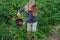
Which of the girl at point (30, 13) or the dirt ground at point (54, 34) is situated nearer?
the girl at point (30, 13)

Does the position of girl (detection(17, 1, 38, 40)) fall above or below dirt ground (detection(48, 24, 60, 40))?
above

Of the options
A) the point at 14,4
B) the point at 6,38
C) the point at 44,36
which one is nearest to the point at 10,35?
the point at 6,38

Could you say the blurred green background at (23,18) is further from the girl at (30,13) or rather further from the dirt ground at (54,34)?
the girl at (30,13)

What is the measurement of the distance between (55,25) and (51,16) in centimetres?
35

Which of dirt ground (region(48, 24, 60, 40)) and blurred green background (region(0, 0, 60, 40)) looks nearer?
blurred green background (region(0, 0, 60, 40))

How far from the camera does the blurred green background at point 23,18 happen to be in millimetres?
7445

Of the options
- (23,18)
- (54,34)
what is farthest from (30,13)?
(54,34)

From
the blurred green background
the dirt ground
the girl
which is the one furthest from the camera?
the dirt ground

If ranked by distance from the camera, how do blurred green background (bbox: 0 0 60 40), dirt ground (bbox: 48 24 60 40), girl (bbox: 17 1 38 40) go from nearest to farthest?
girl (bbox: 17 1 38 40)
blurred green background (bbox: 0 0 60 40)
dirt ground (bbox: 48 24 60 40)

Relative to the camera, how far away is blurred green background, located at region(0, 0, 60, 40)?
24.4 feet

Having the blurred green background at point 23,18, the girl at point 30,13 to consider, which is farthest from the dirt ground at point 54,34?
the girl at point 30,13

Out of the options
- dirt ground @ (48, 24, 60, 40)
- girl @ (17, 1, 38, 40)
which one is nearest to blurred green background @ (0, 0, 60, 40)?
dirt ground @ (48, 24, 60, 40)

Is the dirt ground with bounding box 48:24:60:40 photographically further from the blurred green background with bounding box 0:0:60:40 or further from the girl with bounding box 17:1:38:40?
the girl with bounding box 17:1:38:40

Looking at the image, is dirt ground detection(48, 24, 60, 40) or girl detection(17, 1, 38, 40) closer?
girl detection(17, 1, 38, 40)
